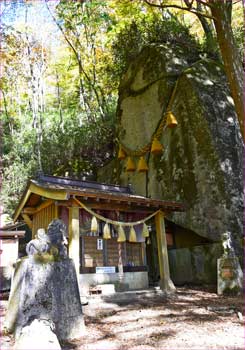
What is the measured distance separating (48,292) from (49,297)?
0.08 m

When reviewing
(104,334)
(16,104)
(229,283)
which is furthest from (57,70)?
(104,334)

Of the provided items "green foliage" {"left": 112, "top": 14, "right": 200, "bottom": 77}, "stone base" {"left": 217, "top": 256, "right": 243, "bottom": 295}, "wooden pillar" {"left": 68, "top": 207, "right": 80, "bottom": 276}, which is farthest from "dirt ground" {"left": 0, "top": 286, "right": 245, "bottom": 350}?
"green foliage" {"left": 112, "top": 14, "right": 200, "bottom": 77}

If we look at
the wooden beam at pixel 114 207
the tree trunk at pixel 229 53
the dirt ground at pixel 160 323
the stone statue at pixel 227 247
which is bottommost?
the dirt ground at pixel 160 323

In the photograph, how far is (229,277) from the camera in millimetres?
8898

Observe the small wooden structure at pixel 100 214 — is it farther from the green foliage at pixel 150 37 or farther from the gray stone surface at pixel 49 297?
the green foliage at pixel 150 37

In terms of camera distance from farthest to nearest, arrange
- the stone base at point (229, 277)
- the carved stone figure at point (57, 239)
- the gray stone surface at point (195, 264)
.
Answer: the gray stone surface at point (195, 264)
the stone base at point (229, 277)
the carved stone figure at point (57, 239)

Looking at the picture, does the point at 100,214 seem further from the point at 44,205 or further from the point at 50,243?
the point at 50,243

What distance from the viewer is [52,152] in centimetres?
1744

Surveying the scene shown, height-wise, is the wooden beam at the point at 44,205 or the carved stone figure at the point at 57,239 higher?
the wooden beam at the point at 44,205

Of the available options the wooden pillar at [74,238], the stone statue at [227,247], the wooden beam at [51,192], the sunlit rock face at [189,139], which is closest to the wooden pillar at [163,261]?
the stone statue at [227,247]

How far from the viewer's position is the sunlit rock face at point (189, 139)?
11.0 m

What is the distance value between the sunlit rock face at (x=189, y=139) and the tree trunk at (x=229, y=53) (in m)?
4.79

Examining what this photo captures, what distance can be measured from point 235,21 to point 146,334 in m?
18.5

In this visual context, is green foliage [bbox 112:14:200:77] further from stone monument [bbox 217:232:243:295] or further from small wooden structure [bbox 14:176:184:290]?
stone monument [bbox 217:232:243:295]
